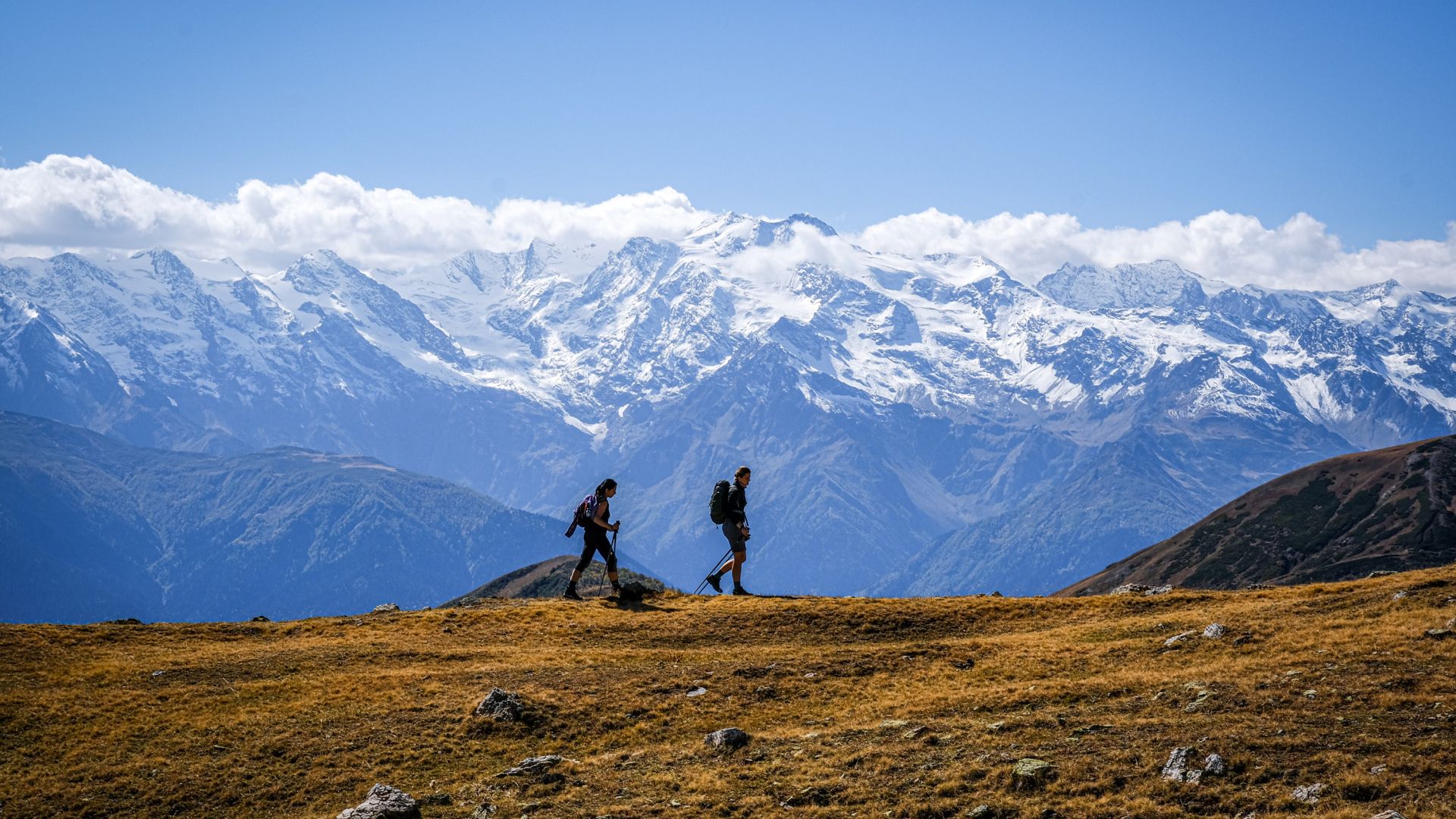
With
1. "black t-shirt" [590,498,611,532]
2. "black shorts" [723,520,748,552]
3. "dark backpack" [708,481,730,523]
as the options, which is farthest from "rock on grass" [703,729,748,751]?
"black t-shirt" [590,498,611,532]

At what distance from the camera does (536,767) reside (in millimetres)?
25125

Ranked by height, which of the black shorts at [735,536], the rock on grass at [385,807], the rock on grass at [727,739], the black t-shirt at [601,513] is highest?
the black t-shirt at [601,513]

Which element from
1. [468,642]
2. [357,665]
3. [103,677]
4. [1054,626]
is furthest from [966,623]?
[103,677]

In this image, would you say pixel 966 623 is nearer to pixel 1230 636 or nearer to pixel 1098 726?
pixel 1230 636

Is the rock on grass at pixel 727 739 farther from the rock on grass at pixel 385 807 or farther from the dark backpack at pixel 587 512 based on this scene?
the dark backpack at pixel 587 512

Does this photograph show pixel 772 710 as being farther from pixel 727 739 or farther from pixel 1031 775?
pixel 1031 775

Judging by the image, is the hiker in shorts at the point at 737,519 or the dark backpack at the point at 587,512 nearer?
the hiker in shorts at the point at 737,519

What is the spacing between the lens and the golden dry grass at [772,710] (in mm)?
22109

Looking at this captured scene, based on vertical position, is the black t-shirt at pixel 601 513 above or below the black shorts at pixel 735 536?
above

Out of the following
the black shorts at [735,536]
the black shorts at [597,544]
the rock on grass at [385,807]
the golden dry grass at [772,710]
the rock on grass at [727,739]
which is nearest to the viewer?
the rock on grass at [385,807]

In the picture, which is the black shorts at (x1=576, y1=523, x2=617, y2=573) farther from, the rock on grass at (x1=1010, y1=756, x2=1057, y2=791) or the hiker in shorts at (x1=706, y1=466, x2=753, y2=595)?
the rock on grass at (x1=1010, y1=756, x2=1057, y2=791)

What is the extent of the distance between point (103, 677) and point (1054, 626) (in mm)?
29502

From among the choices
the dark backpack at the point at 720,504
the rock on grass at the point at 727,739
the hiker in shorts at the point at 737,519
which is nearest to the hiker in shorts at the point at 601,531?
the dark backpack at the point at 720,504

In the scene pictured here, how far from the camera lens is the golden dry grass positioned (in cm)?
2211
